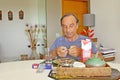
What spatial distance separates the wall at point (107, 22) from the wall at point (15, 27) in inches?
95.5

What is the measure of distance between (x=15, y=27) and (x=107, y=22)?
3003 millimetres

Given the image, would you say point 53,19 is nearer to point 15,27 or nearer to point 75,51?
point 15,27

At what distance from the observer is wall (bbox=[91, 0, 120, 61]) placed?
3270 mm

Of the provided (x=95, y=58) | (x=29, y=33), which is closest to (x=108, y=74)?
(x=95, y=58)

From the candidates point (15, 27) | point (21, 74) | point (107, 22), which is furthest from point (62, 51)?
point (15, 27)

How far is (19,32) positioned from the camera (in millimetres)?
5660

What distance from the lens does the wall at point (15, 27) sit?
5.53 metres

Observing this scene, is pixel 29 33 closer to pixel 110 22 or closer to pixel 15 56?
pixel 15 56

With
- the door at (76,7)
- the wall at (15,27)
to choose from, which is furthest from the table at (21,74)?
the wall at (15,27)

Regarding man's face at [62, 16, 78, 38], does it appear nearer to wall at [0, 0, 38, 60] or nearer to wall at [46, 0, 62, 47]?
wall at [46, 0, 62, 47]

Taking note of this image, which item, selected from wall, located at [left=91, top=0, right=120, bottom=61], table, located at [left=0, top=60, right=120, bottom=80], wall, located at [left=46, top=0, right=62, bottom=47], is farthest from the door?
table, located at [left=0, top=60, right=120, bottom=80]

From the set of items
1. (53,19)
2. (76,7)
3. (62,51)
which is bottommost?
(62,51)

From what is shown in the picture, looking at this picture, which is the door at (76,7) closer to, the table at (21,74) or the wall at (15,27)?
the wall at (15,27)

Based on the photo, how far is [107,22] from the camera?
11.4ft
